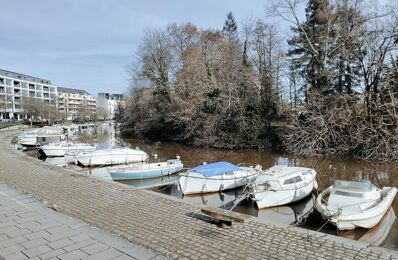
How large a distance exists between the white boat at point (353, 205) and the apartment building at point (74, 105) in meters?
111

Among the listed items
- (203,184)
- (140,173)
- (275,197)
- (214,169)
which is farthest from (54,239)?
(140,173)

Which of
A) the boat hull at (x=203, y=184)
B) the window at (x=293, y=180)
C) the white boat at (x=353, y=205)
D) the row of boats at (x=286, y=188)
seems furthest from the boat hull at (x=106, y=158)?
the white boat at (x=353, y=205)

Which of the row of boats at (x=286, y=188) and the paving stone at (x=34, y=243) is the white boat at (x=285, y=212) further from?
the paving stone at (x=34, y=243)

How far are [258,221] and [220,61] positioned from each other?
3080 cm

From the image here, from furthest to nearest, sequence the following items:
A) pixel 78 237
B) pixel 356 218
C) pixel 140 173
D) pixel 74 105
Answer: pixel 74 105 → pixel 140 173 → pixel 356 218 → pixel 78 237

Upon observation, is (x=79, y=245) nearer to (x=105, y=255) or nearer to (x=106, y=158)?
(x=105, y=255)

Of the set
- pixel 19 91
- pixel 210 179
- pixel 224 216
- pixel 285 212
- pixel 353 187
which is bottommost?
pixel 285 212

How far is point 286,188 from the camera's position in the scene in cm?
1269

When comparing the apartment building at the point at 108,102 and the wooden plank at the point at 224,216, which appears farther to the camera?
the apartment building at the point at 108,102

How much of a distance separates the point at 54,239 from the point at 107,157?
17.5 meters

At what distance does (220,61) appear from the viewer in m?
36.9

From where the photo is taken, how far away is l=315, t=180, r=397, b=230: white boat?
973 centimetres

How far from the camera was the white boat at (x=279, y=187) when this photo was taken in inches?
485

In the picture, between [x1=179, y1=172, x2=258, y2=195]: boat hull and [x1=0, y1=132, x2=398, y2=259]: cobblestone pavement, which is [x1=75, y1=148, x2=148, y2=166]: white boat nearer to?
[x1=179, y1=172, x2=258, y2=195]: boat hull
